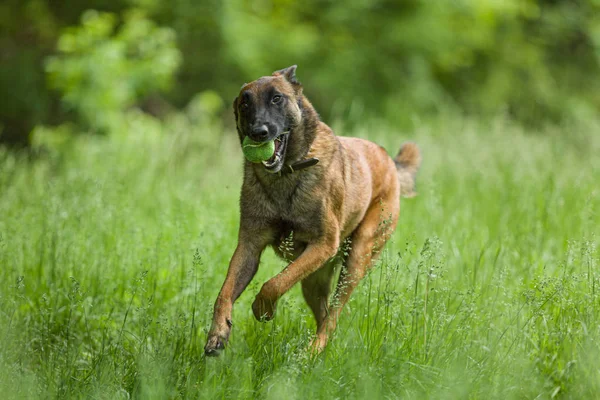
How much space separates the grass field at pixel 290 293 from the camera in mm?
3564

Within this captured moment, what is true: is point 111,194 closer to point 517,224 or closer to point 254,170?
point 254,170

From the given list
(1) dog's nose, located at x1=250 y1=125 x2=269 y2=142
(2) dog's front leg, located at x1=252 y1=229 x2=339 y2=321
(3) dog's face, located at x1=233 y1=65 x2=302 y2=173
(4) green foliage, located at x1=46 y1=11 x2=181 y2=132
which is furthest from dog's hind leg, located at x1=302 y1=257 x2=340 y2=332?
(4) green foliage, located at x1=46 y1=11 x2=181 y2=132

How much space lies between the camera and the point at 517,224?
6234mm

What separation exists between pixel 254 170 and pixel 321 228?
0.56 m

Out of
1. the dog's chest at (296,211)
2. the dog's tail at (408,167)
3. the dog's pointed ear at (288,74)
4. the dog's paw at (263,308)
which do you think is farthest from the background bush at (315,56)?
the dog's paw at (263,308)

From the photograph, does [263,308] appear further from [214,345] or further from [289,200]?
[289,200]

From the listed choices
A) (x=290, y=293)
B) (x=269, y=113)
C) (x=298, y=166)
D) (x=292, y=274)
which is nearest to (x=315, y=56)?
(x=290, y=293)

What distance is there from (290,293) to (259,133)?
1.45 metres

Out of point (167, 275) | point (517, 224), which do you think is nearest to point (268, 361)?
point (167, 275)

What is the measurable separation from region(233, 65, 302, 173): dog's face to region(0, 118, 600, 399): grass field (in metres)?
0.63

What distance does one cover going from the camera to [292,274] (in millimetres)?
4074

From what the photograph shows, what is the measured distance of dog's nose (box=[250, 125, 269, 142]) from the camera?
4.04m

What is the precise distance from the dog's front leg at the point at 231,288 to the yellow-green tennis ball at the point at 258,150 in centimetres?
48

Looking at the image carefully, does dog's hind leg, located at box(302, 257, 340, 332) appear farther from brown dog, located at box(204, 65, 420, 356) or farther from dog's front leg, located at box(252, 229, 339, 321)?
dog's front leg, located at box(252, 229, 339, 321)
